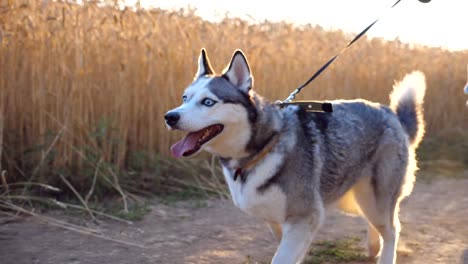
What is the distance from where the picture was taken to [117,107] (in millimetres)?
6129

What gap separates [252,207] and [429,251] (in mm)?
1956

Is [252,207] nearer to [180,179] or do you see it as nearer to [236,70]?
[236,70]

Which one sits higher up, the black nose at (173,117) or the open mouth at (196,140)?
the black nose at (173,117)

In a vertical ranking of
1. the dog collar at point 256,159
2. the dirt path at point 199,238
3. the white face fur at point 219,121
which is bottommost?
the dirt path at point 199,238

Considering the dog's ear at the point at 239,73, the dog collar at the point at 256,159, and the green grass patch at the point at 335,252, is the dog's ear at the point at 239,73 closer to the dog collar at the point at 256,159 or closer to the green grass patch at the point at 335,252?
the dog collar at the point at 256,159

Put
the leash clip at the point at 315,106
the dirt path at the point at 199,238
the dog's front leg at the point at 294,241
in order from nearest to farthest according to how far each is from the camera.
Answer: the dog's front leg at the point at 294,241 < the leash clip at the point at 315,106 < the dirt path at the point at 199,238

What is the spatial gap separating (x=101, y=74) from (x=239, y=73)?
10.2ft

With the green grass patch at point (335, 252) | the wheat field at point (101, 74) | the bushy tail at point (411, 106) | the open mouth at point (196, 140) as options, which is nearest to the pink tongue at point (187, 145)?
the open mouth at point (196, 140)

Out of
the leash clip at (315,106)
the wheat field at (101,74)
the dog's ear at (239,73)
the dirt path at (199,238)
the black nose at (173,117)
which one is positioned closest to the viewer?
the black nose at (173,117)

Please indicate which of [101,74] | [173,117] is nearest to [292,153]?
[173,117]

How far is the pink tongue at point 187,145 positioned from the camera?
319cm

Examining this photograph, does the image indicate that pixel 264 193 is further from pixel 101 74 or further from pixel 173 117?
pixel 101 74

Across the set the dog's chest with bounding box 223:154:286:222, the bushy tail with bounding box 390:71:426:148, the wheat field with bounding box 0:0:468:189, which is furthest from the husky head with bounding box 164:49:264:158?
the wheat field with bounding box 0:0:468:189

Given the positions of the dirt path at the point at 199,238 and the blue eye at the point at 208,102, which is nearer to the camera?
the blue eye at the point at 208,102
